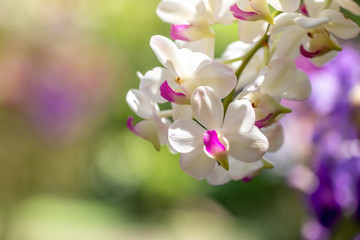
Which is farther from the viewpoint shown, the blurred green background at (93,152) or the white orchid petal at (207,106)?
the blurred green background at (93,152)

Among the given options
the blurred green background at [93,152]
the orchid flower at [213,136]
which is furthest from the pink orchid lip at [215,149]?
the blurred green background at [93,152]

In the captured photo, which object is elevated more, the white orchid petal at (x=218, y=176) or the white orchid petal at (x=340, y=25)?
the white orchid petal at (x=340, y=25)

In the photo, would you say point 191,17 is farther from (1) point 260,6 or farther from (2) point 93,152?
(2) point 93,152

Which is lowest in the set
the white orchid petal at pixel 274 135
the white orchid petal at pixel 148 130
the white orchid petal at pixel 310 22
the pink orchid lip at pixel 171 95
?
the white orchid petal at pixel 274 135

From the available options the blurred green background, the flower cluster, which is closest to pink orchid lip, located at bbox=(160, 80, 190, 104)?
the flower cluster

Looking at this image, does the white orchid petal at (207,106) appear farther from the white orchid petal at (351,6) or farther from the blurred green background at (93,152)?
the blurred green background at (93,152)
